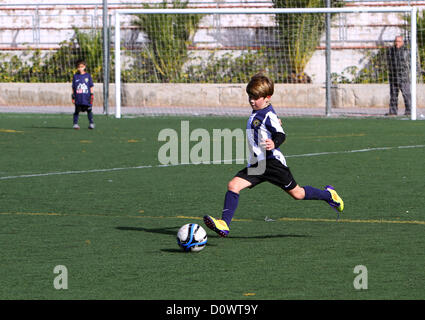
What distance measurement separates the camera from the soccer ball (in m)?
7.13

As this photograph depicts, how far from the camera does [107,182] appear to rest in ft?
38.0

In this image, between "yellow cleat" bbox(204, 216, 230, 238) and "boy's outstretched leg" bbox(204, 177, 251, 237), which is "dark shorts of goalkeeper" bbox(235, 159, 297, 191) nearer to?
"boy's outstretched leg" bbox(204, 177, 251, 237)

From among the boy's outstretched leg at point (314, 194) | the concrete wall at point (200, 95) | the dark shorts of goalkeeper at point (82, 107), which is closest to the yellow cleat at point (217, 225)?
the boy's outstretched leg at point (314, 194)

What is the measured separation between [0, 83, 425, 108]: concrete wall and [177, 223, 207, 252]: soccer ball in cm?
2024

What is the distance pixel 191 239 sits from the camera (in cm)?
713

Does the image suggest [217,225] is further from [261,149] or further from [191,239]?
[261,149]

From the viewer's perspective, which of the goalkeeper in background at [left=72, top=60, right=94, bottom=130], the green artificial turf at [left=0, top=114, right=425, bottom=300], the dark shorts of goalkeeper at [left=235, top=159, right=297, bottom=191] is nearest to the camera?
the green artificial turf at [left=0, top=114, right=425, bottom=300]

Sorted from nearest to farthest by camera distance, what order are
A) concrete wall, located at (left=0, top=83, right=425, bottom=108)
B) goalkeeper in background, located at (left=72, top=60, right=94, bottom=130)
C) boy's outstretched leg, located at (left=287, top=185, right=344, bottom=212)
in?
boy's outstretched leg, located at (left=287, top=185, right=344, bottom=212) → goalkeeper in background, located at (left=72, top=60, right=94, bottom=130) → concrete wall, located at (left=0, top=83, right=425, bottom=108)

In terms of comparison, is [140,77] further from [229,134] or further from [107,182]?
[107,182]

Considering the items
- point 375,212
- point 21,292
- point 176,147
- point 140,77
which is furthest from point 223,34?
point 21,292

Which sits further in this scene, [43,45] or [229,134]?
[43,45]

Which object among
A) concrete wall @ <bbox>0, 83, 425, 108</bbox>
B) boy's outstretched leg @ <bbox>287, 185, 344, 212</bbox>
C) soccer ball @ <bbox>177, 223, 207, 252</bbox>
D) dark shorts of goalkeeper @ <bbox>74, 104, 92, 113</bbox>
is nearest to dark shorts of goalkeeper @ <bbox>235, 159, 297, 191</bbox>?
boy's outstretched leg @ <bbox>287, 185, 344, 212</bbox>

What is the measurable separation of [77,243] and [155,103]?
2081 centimetres

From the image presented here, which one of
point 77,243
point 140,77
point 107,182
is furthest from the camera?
point 140,77
